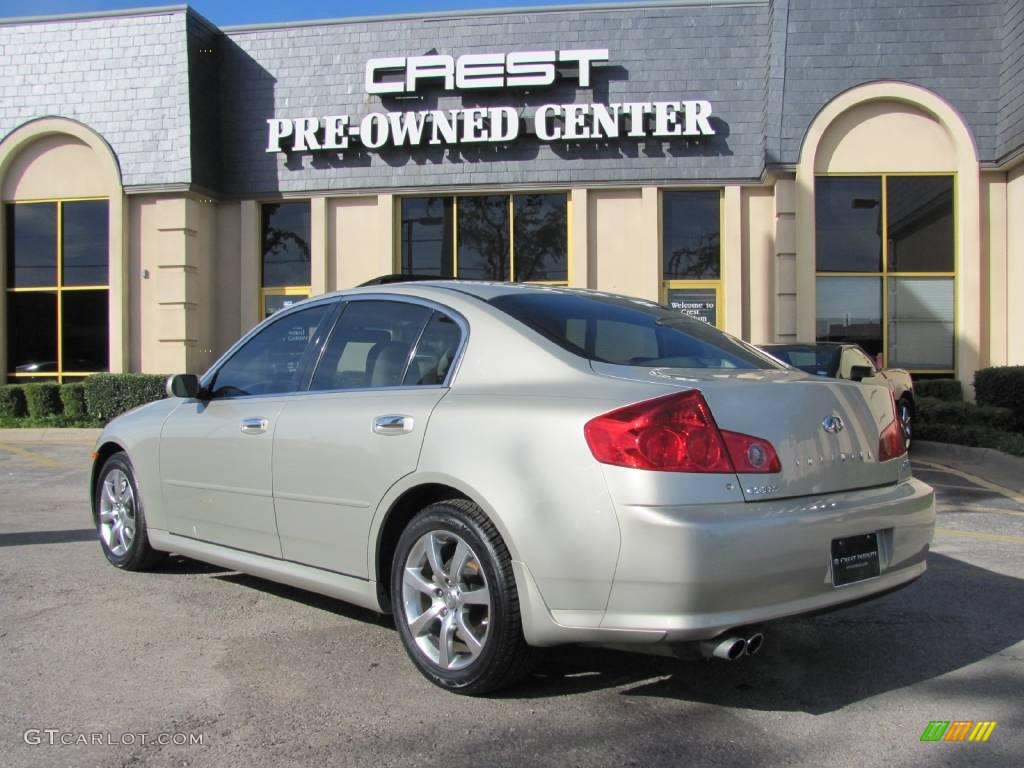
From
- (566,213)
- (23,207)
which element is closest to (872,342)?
(566,213)

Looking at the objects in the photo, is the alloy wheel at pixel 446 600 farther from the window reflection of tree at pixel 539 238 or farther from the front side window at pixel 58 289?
the front side window at pixel 58 289

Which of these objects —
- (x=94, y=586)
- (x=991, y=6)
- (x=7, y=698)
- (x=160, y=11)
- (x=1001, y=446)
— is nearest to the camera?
(x=7, y=698)

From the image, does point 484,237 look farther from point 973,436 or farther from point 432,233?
point 973,436

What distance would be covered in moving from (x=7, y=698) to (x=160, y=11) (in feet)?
49.2

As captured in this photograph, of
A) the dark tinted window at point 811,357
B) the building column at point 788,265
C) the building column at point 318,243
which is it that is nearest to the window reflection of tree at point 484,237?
the building column at point 318,243

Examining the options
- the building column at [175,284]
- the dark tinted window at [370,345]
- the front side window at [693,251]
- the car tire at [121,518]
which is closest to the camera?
the dark tinted window at [370,345]

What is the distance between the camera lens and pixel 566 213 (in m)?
16.0

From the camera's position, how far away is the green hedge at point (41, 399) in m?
15.3

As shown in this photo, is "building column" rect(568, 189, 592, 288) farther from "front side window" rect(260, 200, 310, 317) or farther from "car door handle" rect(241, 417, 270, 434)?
"car door handle" rect(241, 417, 270, 434)

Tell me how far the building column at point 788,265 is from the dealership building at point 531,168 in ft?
0.12

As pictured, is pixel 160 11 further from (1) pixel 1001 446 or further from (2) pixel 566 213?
(1) pixel 1001 446

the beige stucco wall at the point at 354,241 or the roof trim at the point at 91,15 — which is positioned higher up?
the roof trim at the point at 91,15

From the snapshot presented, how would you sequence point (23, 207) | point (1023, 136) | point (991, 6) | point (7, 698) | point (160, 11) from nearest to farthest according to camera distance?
point (7, 698) → point (1023, 136) → point (991, 6) → point (160, 11) → point (23, 207)

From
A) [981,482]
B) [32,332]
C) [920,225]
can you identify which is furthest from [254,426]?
[32,332]
